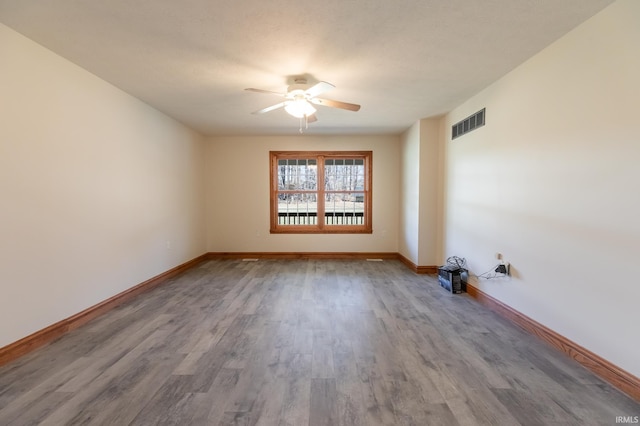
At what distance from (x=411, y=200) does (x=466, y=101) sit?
6.03ft

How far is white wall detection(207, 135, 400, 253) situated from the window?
0.21m

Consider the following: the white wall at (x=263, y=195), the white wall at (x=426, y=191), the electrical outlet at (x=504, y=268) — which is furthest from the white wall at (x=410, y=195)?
the electrical outlet at (x=504, y=268)

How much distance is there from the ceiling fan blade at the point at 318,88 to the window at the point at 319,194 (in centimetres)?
303

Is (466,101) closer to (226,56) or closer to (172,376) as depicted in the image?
(226,56)

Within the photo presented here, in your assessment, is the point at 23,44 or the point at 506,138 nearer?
the point at 23,44

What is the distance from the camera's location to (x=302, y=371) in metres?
2.03

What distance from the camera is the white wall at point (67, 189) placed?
2.21 m

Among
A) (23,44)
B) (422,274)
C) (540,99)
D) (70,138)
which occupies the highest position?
(23,44)

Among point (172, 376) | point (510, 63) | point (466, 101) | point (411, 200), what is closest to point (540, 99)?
point (510, 63)

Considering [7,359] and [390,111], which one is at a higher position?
[390,111]

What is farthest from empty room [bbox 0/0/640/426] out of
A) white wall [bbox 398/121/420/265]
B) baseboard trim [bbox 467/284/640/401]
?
white wall [bbox 398/121/420/265]

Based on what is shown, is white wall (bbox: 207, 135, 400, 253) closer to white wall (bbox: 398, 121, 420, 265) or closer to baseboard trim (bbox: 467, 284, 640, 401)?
white wall (bbox: 398, 121, 420, 265)

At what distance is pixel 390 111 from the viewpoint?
4203 mm

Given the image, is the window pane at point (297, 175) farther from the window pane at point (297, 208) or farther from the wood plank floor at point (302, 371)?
the wood plank floor at point (302, 371)
